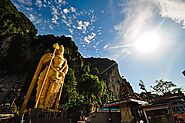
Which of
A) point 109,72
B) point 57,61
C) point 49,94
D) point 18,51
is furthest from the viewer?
point 109,72

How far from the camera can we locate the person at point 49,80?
8.50 meters

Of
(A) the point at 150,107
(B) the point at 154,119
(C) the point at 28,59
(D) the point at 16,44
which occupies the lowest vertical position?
(B) the point at 154,119

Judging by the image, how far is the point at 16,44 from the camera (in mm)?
25094

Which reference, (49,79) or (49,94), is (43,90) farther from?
(49,79)

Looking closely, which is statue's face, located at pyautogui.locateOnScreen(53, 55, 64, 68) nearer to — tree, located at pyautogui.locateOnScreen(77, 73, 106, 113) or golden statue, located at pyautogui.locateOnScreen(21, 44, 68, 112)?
golden statue, located at pyautogui.locateOnScreen(21, 44, 68, 112)

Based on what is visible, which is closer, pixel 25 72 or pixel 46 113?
pixel 46 113

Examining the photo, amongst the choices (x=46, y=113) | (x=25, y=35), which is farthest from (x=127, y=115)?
(x=25, y=35)

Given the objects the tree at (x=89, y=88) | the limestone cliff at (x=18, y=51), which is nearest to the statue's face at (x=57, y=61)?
the limestone cliff at (x=18, y=51)

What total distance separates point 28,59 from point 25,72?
2.35 meters

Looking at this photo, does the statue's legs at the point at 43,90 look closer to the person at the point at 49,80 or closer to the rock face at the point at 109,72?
the person at the point at 49,80

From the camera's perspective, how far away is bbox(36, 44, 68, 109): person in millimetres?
8498

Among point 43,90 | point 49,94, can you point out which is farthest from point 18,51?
point 49,94

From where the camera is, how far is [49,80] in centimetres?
915

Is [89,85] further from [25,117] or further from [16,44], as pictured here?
[25,117]
